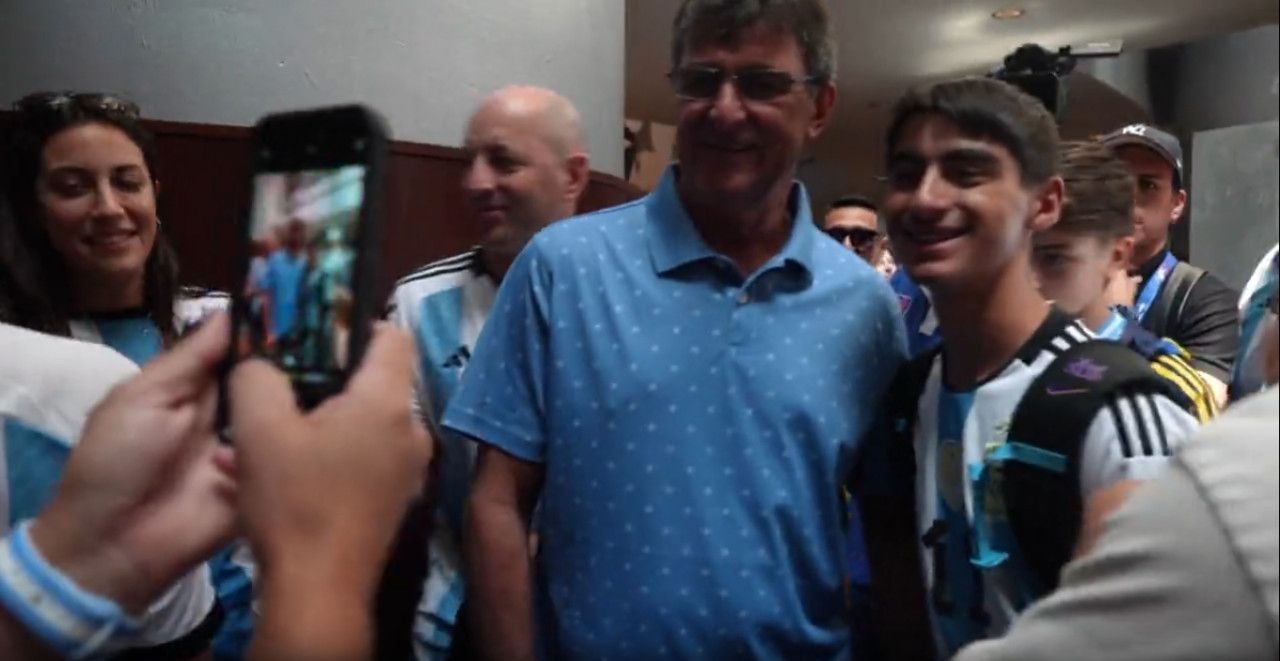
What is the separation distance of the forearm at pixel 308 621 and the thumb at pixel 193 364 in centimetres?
22

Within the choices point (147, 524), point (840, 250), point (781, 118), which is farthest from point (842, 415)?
point (147, 524)

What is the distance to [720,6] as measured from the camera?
52.3 inches

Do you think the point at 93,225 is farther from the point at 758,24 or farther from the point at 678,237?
the point at 758,24

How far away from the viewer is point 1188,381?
131cm

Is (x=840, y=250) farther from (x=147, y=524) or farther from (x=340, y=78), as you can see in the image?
(x=340, y=78)

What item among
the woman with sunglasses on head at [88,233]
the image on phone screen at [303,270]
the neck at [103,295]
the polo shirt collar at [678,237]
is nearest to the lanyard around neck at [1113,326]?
the polo shirt collar at [678,237]

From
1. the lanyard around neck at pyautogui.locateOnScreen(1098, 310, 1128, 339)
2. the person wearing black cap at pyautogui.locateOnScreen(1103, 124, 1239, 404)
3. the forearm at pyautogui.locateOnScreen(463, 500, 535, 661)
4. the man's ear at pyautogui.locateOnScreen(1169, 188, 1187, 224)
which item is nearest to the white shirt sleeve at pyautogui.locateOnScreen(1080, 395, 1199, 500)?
the man's ear at pyautogui.locateOnScreen(1169, 188, 1187, 224)

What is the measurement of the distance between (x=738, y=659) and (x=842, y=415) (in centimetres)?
29

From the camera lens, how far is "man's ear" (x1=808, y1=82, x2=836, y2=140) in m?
1.41

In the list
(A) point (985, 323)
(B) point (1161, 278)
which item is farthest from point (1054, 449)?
(B) point (1161, 278)

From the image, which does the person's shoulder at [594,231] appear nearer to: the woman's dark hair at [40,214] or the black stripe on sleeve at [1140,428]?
the black stripe on sleeve at [1140,428]

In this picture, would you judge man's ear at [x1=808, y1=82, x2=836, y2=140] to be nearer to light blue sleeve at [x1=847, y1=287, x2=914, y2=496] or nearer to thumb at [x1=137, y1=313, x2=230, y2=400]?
light blue sleeve at [x1=847, y1=287, x2=914, y2=496]

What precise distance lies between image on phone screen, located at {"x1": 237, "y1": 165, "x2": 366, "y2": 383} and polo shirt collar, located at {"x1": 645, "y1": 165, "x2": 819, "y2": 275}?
0.62m

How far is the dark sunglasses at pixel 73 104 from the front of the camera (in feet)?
5.99
